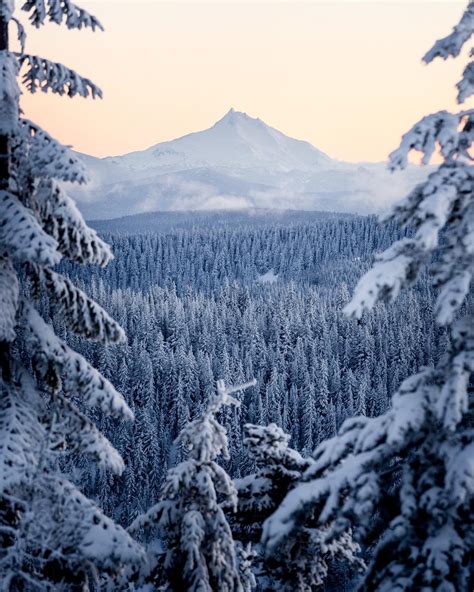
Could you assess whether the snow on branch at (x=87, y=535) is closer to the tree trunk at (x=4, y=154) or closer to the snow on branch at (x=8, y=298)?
the snow on branch at (x=8, y=298)

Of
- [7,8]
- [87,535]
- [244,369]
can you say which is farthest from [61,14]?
[244,369]

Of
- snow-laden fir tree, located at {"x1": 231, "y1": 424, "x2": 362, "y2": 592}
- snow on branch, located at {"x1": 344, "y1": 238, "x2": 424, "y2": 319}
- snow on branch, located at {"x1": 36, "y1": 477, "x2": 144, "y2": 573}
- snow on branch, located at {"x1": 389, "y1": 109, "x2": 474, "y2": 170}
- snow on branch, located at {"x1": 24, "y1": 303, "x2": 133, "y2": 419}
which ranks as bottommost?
snow-laden fir tree, located at {"x1": 231, "y1": 424, "x2": 362, "y2": 592}

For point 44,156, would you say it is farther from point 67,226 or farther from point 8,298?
point 8,298

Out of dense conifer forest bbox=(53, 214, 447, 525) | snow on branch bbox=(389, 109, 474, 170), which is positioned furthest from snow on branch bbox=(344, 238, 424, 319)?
dense conifer forest bbox=(53, 214, 447, 525)

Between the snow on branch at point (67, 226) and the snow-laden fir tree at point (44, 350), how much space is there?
0.02 m

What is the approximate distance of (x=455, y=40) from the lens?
6.07 meters

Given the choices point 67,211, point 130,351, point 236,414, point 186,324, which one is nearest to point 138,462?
point 236,414

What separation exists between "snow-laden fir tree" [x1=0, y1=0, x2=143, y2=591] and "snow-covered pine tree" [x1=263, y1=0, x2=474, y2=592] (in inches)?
128

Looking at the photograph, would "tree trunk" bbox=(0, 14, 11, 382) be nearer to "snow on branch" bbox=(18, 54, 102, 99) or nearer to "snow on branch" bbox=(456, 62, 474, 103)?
"snow on branch" bbox=(18, 54, 102, 99)

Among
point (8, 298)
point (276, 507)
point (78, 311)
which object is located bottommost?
point (276, 507)

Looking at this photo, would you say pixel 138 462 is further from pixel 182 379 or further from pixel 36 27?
pixel 36 27

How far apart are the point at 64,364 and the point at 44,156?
297 centimetres

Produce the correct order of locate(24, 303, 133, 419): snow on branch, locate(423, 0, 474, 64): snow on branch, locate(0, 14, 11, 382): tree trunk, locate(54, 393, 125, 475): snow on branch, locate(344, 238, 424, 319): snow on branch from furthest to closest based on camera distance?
locate(54, 393, 125, 475): snow on branch
locate(24, 303, 133, 419): snow on branch
locate(0, 14, 11, 382): tree trunk
locate(423, 0, 474, 64): snow on branch
locate(344, 238, 424, 319): snow on branch

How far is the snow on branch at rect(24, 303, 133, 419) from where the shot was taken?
28.5 feet
